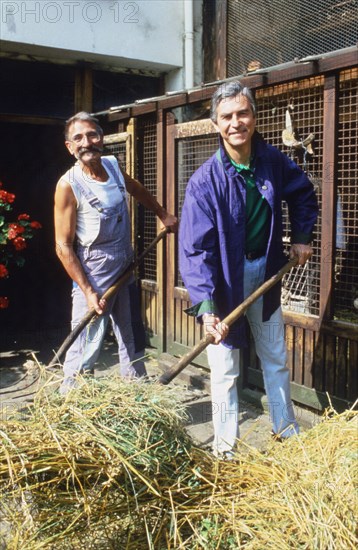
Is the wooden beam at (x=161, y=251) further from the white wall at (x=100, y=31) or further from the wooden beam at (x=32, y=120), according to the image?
the wooden beam at (x=32, y=120)

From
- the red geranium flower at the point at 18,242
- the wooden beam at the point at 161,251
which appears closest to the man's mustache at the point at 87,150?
the wooden beam at the point at 161,251

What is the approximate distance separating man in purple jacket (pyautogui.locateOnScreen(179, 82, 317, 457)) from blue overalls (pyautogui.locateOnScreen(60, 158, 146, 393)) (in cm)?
86

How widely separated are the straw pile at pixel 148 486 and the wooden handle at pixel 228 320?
40cm

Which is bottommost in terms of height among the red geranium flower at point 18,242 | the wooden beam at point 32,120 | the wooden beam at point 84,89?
the red geranium flower at point 18,242

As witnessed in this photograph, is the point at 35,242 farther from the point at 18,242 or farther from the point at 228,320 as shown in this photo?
the point at 228,320

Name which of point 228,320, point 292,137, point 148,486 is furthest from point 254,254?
point 148,486

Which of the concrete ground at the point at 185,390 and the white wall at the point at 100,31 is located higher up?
the white wall at the point at 100,31

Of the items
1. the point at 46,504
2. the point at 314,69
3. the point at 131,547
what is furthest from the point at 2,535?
the point at 314,69

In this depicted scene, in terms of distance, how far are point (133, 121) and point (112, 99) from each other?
48.7 inches

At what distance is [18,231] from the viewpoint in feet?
19.0

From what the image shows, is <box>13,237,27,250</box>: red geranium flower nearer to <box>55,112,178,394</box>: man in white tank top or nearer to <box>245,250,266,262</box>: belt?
<box>55,112,178,394</box>: man in white tank top

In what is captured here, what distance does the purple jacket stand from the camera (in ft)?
11.2

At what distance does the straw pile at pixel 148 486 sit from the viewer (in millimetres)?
2234

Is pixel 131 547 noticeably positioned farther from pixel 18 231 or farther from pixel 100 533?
pixel 18 231
